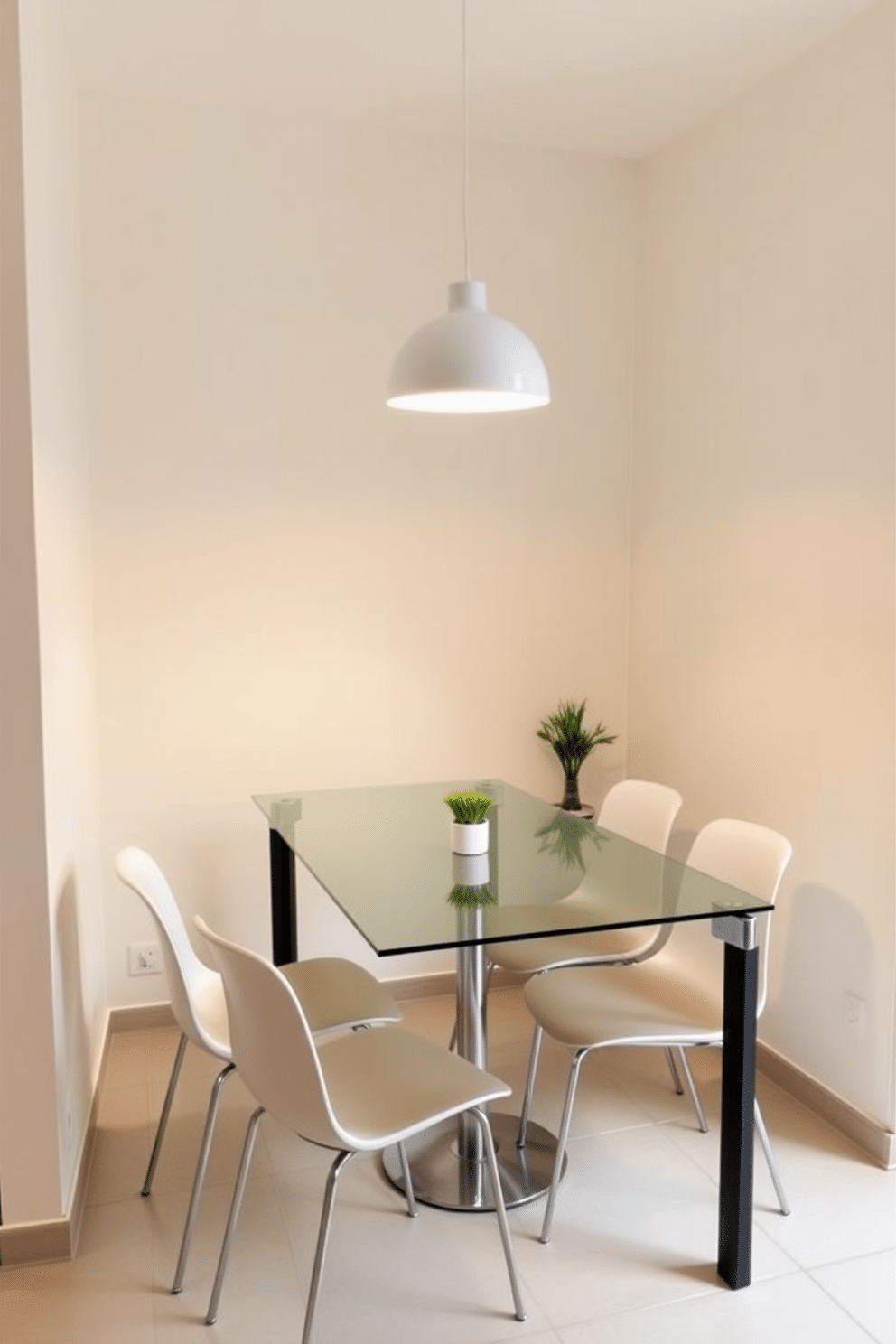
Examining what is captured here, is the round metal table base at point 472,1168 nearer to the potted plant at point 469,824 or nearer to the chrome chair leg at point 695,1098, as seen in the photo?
the chrome chair leg at point 695,1098

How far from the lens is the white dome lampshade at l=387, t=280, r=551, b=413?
227 centimetres

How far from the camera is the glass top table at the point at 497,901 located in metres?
2.13

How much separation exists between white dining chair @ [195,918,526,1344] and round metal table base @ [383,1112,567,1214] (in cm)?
38

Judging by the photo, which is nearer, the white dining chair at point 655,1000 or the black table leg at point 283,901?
the white dining chair at point 655,1000

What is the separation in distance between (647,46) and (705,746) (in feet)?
6.63

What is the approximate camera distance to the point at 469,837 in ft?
8.34

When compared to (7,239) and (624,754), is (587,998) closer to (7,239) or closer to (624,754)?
(624,754)

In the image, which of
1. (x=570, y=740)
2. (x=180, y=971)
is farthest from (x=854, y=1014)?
(x=180, y=971)

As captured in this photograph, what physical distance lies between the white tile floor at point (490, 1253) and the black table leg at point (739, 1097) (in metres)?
0.11

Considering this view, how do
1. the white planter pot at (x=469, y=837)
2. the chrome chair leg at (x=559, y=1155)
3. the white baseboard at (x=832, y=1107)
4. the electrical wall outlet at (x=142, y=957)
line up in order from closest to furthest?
the chrome chair leg at (x=559, y=1155) < the white planter pot at (x=469, y=837) < the white baseboard at (x=832, y=1107) < the electrical wall outlet at (x=142, y=957)

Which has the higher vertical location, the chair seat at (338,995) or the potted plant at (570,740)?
the potted plant at (570,740)

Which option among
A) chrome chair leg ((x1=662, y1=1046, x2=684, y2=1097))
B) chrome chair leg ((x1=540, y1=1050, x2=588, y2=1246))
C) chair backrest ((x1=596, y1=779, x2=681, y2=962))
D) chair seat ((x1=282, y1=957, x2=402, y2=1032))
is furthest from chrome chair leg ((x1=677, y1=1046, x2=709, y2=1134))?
chair seat ((x1=282, y1=957, x2=402, y2=1032))

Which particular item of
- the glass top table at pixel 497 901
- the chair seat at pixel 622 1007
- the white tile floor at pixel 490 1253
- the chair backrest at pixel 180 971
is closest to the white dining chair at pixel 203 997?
the chair backrest at pixel 180 971

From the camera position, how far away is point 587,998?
2.56m
